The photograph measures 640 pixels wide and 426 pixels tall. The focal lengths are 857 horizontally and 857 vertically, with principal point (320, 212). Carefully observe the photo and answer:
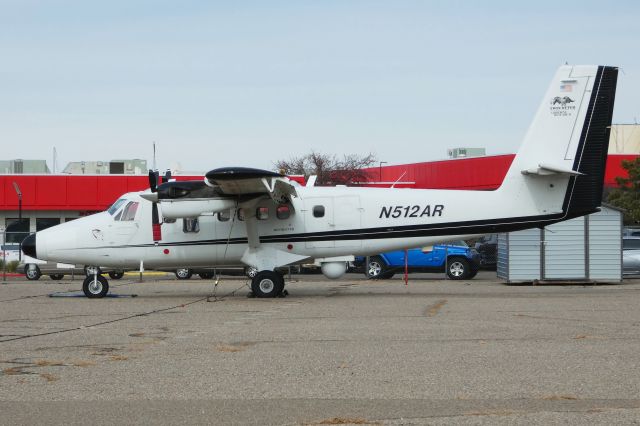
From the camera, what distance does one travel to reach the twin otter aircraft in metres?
21.3

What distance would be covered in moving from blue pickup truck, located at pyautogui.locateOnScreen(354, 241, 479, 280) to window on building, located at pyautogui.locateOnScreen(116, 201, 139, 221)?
11.9 metres

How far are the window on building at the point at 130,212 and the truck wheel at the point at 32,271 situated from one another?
1271 cm

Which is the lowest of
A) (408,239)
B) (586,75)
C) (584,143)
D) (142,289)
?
(142,289)

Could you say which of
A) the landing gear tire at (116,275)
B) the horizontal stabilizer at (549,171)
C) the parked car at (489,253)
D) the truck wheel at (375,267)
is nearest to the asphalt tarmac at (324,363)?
the horizontal stabilizer at (549,171)

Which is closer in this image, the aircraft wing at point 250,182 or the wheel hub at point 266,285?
the aircraft wing at point 250,182

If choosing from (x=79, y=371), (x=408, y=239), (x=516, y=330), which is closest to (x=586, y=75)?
(x=408, y=239)

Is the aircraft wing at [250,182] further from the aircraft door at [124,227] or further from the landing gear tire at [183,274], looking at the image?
the landing gear tire at [183,274]

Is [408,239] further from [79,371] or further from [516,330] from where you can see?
[79,371]

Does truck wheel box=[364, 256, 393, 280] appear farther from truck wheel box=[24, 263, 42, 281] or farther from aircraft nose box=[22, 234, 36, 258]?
aircraft nose box=[22, 234, 36, 258]

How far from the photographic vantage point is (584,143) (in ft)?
69.9

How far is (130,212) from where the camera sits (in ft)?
72.7

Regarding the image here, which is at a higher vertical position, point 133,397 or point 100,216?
point 100,216

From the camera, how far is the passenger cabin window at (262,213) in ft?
70.8

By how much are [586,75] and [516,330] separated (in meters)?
10.1
